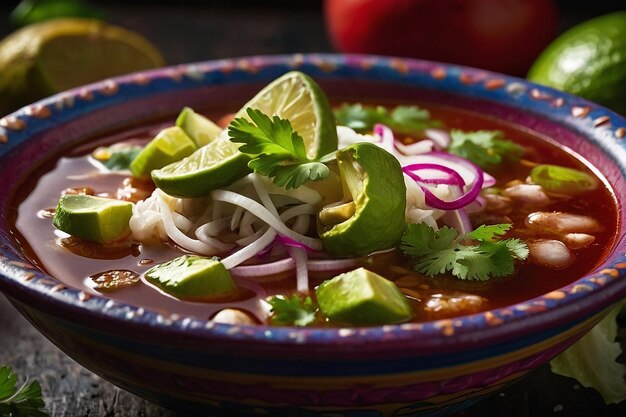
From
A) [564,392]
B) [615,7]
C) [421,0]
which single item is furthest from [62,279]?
[615,7]

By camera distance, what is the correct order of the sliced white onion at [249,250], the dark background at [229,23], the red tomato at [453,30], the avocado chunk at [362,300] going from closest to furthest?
the avocado chunk at [362,300], the sliced white onion at [249,250], the red tomato at [453,30], the dark background at [229,23]

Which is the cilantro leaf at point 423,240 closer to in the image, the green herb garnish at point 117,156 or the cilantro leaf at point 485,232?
the cilantro leaf at point 485,232

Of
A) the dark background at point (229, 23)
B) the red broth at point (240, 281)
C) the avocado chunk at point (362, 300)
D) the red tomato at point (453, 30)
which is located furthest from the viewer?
the dark background at point (229, 23)

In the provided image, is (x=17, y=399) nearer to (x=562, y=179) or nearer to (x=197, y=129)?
(x=197, y=129)

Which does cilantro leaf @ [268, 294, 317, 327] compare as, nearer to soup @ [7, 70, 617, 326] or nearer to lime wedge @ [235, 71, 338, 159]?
soup @ [7, 70, 617, 326]

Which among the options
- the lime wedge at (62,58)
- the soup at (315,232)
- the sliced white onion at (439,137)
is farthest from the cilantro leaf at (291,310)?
the lime wedge at (62,58)

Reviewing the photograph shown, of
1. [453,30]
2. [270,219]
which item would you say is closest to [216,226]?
[270,219]

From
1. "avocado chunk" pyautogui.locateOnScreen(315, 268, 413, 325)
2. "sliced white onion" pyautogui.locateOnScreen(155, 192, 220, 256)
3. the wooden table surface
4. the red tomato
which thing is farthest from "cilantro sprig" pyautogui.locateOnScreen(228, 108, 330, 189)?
the red tomato
